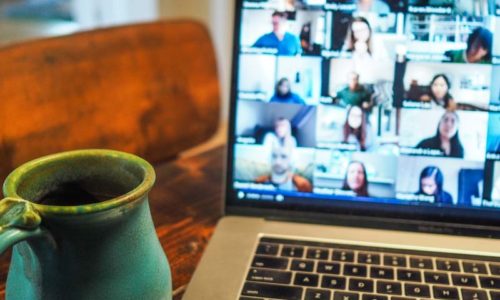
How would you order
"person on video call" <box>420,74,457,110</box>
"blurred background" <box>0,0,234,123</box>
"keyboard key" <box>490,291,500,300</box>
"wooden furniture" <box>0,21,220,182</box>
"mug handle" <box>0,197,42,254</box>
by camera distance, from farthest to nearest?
"blurred background" <box>0,0,234,123</box>
"wooden furniture" <box>0,21,220,182</box>
"person on video call" <box>420,74,457,110</box>
"keyboard key" <box>490,291,500,300</box>
"mug handle" <box>0,197,42,254</box>

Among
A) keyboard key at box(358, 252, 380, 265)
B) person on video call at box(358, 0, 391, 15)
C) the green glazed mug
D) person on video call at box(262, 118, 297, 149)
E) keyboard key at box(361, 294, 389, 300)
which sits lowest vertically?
keyboard key at box(361, 294, 389, 300)

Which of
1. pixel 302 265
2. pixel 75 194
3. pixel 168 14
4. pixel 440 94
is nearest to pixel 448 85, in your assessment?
pixel 440 94

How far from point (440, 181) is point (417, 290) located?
138 millimetres

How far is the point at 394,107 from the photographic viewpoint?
660mm

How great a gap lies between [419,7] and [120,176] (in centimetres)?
34

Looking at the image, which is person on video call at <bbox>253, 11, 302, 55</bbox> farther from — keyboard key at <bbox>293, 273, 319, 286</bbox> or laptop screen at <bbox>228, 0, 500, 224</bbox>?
keyboard key at <bbox>293, 273, 319, 286</bbox>

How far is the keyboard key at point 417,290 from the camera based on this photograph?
556 mm

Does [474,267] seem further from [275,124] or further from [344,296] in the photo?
[275,124]

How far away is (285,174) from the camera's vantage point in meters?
0.68

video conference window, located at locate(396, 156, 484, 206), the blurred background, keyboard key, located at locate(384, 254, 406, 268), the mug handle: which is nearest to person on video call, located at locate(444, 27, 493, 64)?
video conference window, located at locate(396, 156, 484, 206)

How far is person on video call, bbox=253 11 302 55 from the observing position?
67 centimetres

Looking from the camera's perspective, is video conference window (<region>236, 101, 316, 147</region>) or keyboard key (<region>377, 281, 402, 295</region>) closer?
keyboard key (<region>377, 281, 402, 295</region>)

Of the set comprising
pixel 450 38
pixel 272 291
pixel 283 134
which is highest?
pixel 450 38

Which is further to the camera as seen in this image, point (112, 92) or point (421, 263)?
point (112, 92)
